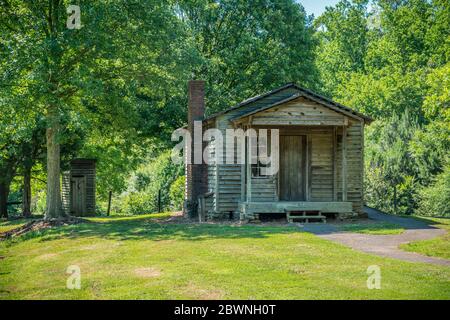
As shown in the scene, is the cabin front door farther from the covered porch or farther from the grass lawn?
the grass lawn

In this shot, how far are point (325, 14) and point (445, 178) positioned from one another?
38.1 m

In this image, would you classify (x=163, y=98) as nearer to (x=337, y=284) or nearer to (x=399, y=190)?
(x=399, y=190)

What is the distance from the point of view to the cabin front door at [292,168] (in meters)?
23.6

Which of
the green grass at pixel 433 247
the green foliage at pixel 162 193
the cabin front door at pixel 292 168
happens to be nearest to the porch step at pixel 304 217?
the cabin front door at pixel 292 168

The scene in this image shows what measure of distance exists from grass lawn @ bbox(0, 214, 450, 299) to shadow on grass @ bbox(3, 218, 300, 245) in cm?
13

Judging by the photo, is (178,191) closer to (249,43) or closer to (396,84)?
(249,43)

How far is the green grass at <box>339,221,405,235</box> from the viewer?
723 inches

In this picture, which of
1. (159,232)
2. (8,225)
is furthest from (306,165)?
(8,225)

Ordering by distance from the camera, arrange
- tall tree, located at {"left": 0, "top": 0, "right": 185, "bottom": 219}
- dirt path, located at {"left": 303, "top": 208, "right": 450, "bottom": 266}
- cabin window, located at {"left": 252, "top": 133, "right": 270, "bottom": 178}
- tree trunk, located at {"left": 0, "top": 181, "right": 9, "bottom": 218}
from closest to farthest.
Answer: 1. dirt path, located at {"left": 303, "top": 208, "right": 450, "bottom": 266}
2. tall tree, located at {"left": 0, "top": 0, "right": 185, "bottom": 219}
3. cabin window, located at {"left": 252, "top": 133, "right": 270, "bottom": 178}
4. tree trunk, located at {"left": 0, "top": 181, "right": 9, "bottom": 218}

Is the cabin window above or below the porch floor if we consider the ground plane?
above

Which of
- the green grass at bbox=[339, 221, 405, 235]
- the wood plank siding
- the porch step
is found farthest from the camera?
the wood plank siding

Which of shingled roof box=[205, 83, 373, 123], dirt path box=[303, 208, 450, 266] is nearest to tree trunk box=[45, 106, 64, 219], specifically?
shingled roof box=[205, 83, 373, 123]

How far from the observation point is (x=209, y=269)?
11477 mm

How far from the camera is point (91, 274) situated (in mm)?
11312
